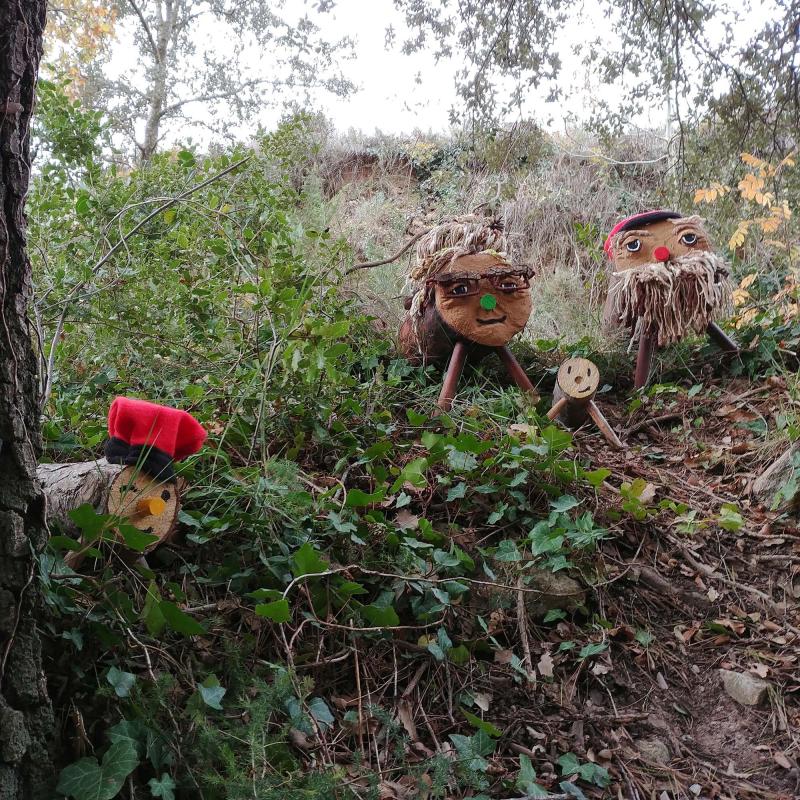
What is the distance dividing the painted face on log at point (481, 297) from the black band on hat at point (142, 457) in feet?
6.87

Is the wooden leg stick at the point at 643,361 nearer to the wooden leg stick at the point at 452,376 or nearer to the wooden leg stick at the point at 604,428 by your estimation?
the wooden leg stick at the point at 604,428

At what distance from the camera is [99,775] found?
1.27 metres

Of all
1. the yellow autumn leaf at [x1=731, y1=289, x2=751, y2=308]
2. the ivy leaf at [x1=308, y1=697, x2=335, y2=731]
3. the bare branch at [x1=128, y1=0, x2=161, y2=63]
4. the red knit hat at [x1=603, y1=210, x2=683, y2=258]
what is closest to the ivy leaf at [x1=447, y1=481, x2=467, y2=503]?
the ivy leaf at [x1=308, y1=697, x2=335, y2=731]

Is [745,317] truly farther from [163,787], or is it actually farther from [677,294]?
[163,787]

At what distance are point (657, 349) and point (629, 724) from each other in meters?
2.65

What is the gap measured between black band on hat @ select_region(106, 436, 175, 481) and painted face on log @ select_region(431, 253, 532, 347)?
6.87ft

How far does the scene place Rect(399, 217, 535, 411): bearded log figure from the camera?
140 inches

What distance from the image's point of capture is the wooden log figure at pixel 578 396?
337 cm

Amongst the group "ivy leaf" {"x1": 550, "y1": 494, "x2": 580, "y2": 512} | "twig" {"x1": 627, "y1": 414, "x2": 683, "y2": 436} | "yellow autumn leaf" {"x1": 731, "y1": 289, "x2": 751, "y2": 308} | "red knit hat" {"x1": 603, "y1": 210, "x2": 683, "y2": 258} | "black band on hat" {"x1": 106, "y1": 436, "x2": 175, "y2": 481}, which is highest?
"red knit hat" {"x1": 603, "y1": 210, "x2": 683, "y2": 258}

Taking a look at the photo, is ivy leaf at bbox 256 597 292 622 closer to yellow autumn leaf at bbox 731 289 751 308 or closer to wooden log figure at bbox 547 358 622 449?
wooden log figure at bbox 547 358 622 449

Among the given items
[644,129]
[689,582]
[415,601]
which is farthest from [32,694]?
[644,129]

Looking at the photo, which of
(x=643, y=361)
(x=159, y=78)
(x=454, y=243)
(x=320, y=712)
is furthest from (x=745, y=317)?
(x=159, y=78)

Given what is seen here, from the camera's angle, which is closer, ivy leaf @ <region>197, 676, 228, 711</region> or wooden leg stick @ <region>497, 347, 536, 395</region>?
ivy leaf @ <region>197, 676, 228, 711</region>

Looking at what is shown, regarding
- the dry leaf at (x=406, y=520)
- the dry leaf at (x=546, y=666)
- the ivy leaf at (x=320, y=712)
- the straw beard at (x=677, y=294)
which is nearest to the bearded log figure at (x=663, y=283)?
the straw beard at (x=677, y=294)
